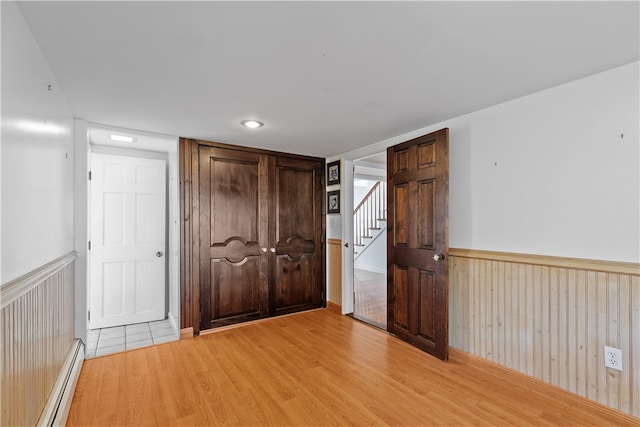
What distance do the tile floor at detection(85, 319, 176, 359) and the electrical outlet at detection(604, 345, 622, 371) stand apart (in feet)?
11.7

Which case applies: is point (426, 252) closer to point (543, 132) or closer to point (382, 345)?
point (382, 345)

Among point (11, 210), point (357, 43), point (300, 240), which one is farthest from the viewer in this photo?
point (300, 240)

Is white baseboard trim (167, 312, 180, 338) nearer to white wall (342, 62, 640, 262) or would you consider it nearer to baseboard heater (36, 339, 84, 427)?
baseboard heater (36, 339, 84, 427)

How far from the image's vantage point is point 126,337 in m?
3.29

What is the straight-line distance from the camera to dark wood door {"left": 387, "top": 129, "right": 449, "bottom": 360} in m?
2.68

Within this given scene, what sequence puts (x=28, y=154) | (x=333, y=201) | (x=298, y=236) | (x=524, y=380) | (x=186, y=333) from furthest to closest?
(x=333, y=201) → (x=298, y=236) → (x=186, y=333) → (x=524, y=380) → (x=28, y=154)

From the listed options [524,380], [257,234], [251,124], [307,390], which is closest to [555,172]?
[524,380]

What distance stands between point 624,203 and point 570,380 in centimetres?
120

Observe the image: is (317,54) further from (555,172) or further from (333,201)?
(333,201)

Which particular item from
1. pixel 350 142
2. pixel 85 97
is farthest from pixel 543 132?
pixel 85 97

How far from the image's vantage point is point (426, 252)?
112 inches

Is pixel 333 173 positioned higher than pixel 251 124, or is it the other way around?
pixel 251 124

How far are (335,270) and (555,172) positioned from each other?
8.99 feet

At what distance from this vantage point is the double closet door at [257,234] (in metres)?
3.44
